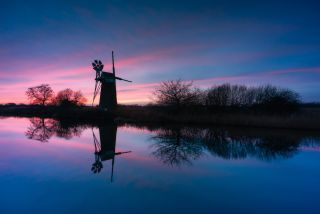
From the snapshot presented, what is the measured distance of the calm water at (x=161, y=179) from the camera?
466cm

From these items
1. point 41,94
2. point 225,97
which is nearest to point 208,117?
point 225,97

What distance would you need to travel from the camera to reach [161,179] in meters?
6.30

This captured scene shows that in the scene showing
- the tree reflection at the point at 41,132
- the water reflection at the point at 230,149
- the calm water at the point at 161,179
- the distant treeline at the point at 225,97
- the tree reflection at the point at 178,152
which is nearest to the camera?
the calm water at the point at 161,179

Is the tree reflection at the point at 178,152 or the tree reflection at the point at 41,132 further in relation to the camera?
the tree reflection at the point at 41,132

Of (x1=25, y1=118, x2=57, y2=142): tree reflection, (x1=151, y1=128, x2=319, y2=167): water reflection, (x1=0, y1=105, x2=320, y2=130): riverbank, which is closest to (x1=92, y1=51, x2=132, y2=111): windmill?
(x1=0, y1=105, x2=320, y2=130): riverbank

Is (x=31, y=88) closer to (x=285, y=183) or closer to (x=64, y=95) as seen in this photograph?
(x=64, y=95)

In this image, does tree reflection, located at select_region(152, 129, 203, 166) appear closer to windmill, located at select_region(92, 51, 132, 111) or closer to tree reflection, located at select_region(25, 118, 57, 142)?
tree reflection, located at select_region(25, 118, 57, 142)

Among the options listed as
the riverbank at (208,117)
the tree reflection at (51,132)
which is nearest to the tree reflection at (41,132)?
the tree reflection at (51,132)

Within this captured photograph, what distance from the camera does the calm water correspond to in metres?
4.66

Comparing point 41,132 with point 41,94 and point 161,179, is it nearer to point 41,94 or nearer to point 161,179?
point 161,179

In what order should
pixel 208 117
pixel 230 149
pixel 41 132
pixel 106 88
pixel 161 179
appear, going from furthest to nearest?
1. pixel 106 88
2. pixel 208 117
3. pixel 41 132
4. pixel 230 149
5. pixel 161 179

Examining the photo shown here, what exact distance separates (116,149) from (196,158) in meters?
3.60

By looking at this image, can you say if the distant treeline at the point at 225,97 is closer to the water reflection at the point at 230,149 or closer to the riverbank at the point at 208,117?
the riverbank at the point at 208,117

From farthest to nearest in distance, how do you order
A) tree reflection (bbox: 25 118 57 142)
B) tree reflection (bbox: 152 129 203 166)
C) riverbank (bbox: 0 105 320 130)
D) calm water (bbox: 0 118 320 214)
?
riverbank (bbox: 0 105 320 130) → tree reflection (bbox: 25 118 57 142) → tree reflection (bbox: 152 129 203 166) → calm water (bbox: 0 118 320 214)
